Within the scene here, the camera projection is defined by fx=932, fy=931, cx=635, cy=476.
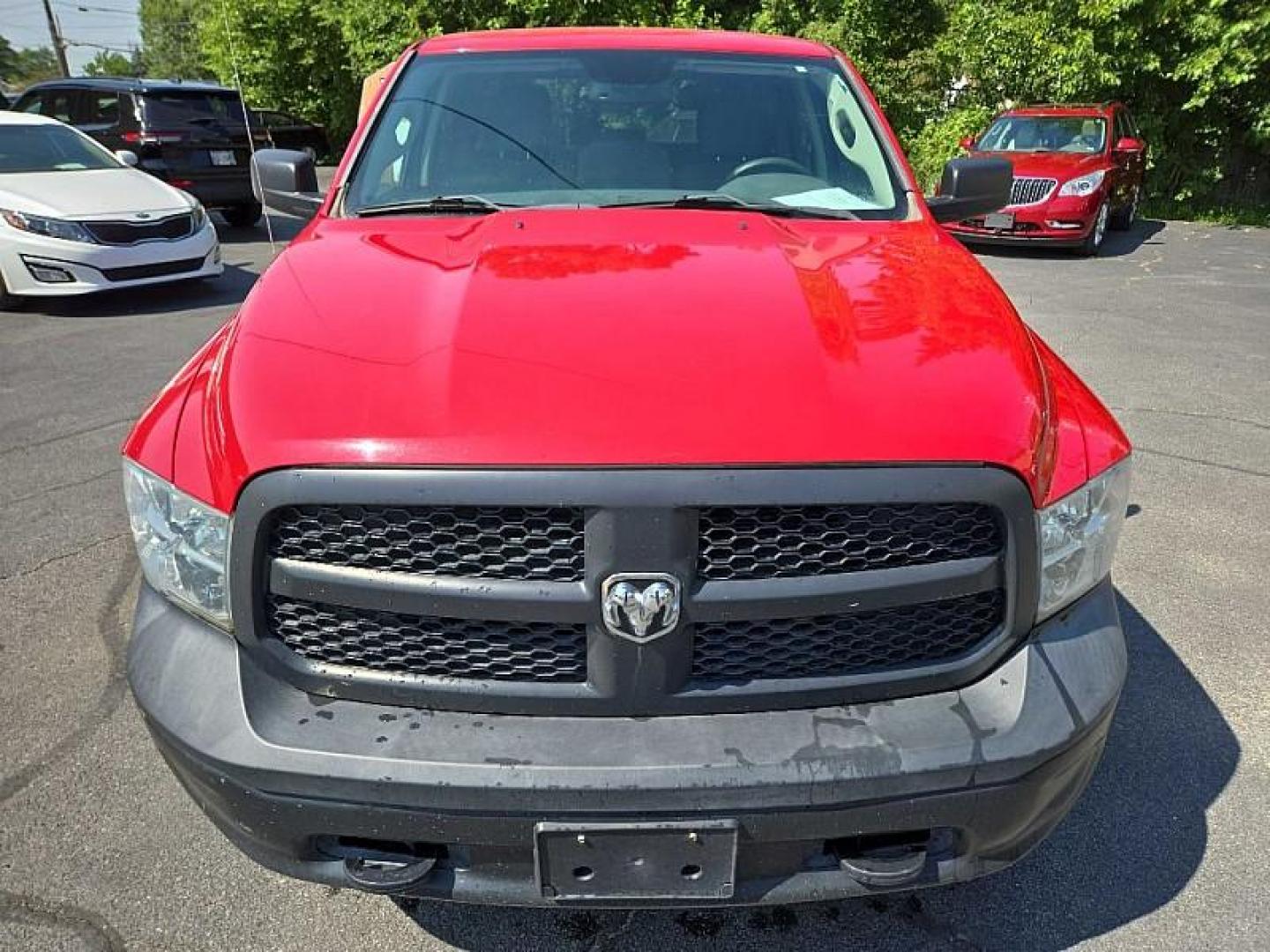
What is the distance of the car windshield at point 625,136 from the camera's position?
275 centimetres

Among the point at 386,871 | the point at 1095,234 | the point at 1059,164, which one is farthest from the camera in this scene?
the point at 1095,234

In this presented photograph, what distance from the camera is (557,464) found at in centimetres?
151

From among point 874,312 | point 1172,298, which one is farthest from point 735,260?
point 1172,298

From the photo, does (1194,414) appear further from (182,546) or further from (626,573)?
(182,546)

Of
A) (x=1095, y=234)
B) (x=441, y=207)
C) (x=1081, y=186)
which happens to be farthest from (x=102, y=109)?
(x=1095, y=234)

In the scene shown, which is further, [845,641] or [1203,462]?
[1203,462]

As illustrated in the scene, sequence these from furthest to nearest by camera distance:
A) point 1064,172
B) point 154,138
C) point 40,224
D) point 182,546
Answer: point 154,138
point 1064,172
point 40,224
point 182,546

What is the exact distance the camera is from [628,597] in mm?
1534

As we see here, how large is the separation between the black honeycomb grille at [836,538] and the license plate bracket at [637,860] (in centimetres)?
43

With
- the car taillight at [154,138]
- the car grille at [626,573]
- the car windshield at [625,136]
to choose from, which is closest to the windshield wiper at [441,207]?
the car windshield at [625,136]

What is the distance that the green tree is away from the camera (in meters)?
77.2

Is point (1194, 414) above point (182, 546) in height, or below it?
below

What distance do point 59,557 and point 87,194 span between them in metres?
5.71

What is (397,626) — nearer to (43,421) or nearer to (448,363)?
(448,363)
